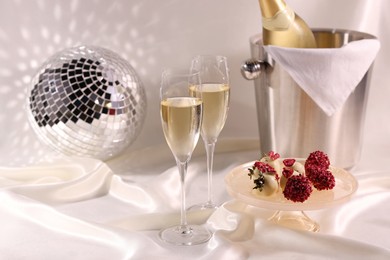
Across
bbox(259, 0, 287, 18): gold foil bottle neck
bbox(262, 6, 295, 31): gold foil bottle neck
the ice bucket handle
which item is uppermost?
bbox(259, 0, 287, 18): gold foil bottle neck

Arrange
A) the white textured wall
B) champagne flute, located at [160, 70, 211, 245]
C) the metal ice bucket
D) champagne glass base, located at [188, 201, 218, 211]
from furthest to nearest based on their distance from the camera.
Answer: the white textured wall
the metal ice bucket
champagne glass base, located at [188, 201, 218, 211]
champagne flute, located at [160, 70, 211, 245]

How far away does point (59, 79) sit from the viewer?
148cm

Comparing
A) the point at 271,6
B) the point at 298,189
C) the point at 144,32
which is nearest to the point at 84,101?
the point at 144,32

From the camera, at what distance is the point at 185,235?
119cm

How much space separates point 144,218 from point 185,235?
0.10 m

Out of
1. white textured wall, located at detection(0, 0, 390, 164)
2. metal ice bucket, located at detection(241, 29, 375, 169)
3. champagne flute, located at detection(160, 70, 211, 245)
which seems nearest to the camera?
champagne flute, located at detection(160, 70, 211, 245)

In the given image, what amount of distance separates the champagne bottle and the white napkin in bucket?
93mm

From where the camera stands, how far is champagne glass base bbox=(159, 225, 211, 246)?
3.83 feet

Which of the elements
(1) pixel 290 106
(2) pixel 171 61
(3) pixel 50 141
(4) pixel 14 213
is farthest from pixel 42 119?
(1) pixel 290 106

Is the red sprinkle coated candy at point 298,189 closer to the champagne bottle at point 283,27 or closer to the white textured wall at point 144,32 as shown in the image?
the champagne bottle at point 283,27

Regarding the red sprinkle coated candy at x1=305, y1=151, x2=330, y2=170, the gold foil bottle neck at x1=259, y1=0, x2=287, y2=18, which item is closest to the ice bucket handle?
the gold foil bottle neck at x1=259, y1=0, x2=287, y2=18

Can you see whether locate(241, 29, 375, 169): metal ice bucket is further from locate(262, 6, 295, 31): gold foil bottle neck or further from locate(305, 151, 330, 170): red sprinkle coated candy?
locate(305, 151, 330, 170): red sprinkle coated candy

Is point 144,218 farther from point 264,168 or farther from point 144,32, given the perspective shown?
point 144,32

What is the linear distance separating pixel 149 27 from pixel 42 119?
39 centimetres
